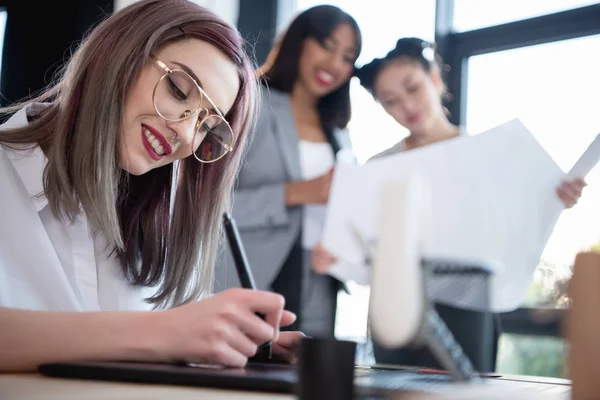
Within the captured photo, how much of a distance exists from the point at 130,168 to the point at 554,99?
1.60 metres

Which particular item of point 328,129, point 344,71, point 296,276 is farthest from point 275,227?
point 344,71

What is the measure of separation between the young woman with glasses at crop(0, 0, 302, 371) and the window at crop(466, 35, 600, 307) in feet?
4.14

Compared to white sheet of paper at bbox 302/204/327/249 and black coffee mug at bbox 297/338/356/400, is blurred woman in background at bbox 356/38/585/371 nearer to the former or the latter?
white sheet of paper at bbox 302/204/327/249

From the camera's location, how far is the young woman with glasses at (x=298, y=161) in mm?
2148

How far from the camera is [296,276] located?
7.13 feet

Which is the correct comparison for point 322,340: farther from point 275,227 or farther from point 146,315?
point 275,227

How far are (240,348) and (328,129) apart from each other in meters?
1.61

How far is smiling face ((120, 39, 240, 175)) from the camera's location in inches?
40.0

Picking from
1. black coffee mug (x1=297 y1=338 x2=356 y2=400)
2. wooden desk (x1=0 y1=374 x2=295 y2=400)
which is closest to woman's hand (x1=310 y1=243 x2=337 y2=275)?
wooden desk (x1=0 y1=374 x2=295 y2=400)

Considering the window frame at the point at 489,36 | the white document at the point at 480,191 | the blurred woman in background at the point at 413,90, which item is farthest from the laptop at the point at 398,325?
the window frame at the point at 489,36

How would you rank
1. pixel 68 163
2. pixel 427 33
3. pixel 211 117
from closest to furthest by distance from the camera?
pixel 68 163 → pixel 211 117 → pixel 427 33

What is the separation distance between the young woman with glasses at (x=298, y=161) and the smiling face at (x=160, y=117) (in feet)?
3.45

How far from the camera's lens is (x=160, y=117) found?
1022mm

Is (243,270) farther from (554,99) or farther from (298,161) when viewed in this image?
(554,99)
